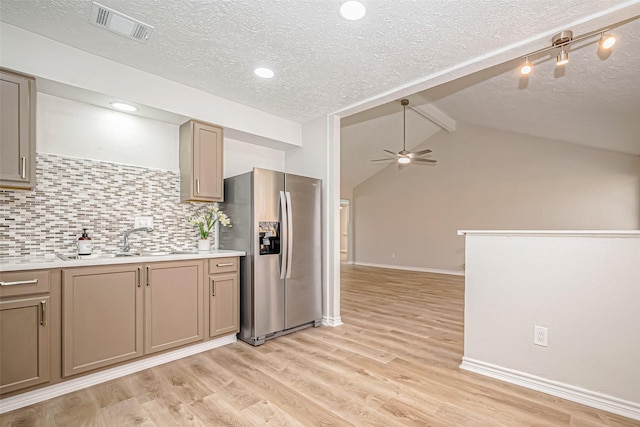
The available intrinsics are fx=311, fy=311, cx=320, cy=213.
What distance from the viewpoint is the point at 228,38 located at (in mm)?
2287

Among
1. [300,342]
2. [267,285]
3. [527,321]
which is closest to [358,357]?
[300,342]

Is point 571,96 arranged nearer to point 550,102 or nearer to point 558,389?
point 550,102

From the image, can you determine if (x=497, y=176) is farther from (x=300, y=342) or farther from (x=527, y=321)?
(x=300, y=342)

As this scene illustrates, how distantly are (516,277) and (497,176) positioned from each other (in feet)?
18.5

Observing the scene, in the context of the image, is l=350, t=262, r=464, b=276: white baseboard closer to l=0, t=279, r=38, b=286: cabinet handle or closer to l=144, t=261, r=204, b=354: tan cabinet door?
l=144, t=261, r=204, b=354: tan cabinet door

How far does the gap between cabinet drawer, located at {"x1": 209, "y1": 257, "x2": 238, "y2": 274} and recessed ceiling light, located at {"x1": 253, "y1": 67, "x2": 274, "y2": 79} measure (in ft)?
Result: 5.86

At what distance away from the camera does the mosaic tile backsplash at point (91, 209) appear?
240 centimetres

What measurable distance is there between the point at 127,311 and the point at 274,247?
4.60 feet

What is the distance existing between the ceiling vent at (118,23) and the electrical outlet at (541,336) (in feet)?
11.5

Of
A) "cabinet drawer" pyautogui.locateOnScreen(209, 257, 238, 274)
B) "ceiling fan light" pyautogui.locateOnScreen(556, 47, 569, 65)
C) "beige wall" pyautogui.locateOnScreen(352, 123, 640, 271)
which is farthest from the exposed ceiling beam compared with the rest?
"cabinet drawer" pyautogui.locateOnScreen(209, 257, 238, 274)

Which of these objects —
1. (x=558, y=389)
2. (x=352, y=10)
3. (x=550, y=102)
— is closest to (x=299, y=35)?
(x=352, y=10)

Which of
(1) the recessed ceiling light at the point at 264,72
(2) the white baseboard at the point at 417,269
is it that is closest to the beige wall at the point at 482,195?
(2) the white baseboard at the point at 417,269

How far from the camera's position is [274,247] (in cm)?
330

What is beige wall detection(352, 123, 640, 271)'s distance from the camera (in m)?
5.94
